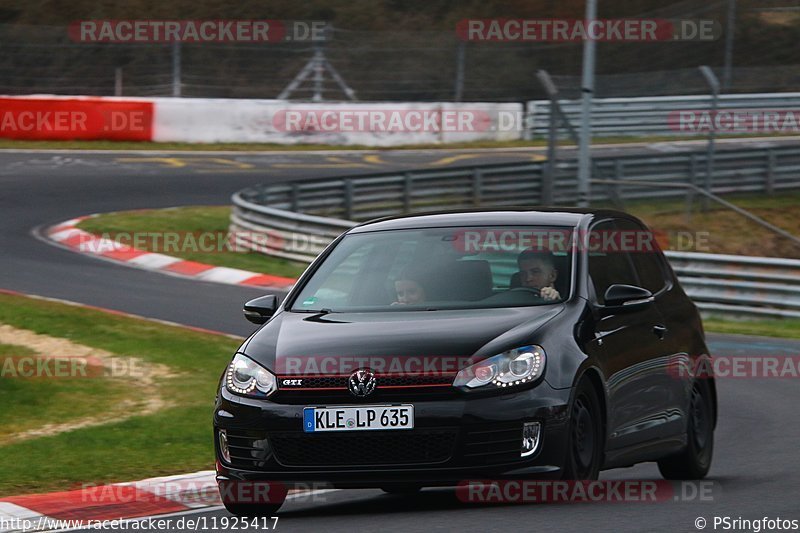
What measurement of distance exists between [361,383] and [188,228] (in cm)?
1717

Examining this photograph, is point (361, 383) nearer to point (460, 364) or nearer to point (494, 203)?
point (460, 364)

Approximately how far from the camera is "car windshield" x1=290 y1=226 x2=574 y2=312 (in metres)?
7.79

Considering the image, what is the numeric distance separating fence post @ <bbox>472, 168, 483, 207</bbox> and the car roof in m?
17.1

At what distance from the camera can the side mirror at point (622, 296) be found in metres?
7.73

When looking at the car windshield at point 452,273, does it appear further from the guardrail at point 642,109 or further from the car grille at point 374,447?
the guardrail at point 642,109

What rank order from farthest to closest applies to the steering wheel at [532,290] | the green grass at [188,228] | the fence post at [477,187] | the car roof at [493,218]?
the fence post at [477,187]
the green grass at [188,228]
the car roof at [493,218]
the steering wheel at [532,290]

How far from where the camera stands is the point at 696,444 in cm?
886

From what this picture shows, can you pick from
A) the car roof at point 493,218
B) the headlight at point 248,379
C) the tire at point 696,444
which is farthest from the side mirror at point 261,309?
the tire at point 696,444

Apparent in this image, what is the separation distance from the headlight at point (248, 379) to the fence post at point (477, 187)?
18.5 meters

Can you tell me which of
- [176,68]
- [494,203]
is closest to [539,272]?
[494,203]

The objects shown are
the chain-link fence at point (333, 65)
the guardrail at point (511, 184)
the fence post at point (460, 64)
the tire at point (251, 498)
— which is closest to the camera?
the tire at point (251, 498)

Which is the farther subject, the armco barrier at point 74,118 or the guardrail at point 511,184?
the armco barrier at point 74,118

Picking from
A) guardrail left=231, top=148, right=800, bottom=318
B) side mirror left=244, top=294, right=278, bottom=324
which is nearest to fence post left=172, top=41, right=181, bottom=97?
guardrail left=231, top=148, right=800, bottom=318

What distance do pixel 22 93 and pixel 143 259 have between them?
15.7 meters
